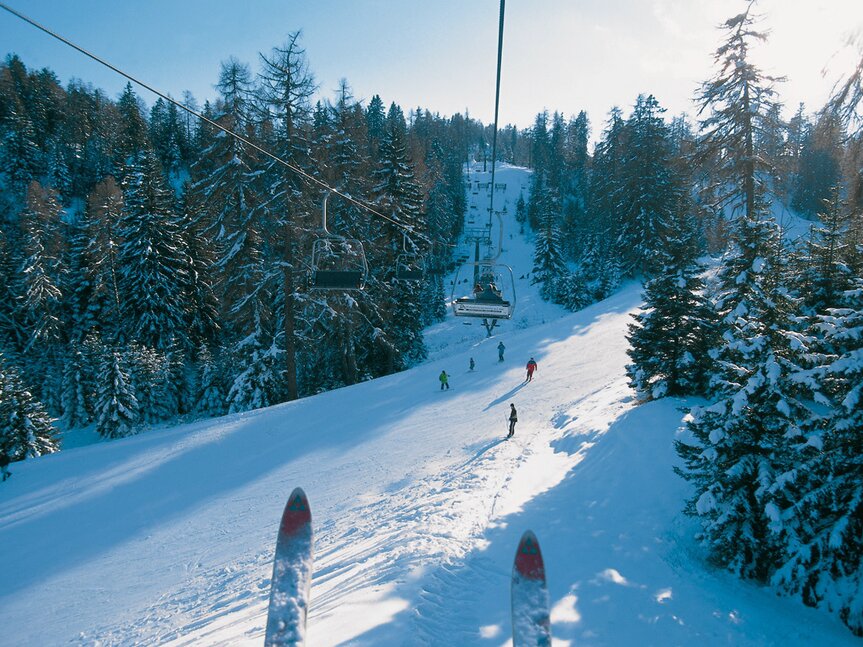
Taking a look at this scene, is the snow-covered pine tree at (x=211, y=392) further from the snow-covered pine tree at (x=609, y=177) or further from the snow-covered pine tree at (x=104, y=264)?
the snow-covered pine tree at (x=609, y=177)

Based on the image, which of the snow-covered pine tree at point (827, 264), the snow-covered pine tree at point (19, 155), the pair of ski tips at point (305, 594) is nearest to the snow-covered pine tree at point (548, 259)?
the snow-covered pine tree at point (827, 264)

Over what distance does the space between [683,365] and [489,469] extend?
6.94 metres

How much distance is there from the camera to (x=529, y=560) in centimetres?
504

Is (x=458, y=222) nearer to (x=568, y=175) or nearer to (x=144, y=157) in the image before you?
(x=568, y=175)

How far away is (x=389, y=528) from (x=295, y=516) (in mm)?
3982

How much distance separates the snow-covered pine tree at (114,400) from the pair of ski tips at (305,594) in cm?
2470

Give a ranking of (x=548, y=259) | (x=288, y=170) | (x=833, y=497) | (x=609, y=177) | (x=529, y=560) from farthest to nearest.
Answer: (x=548, y=259), (x=609, y=177), (x=288, y=170), (x=833, y=497), (x=529, y=560)

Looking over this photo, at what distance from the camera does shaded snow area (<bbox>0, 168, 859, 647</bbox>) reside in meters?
6.41

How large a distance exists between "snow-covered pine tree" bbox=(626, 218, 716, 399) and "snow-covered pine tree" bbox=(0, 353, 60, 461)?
26.9m

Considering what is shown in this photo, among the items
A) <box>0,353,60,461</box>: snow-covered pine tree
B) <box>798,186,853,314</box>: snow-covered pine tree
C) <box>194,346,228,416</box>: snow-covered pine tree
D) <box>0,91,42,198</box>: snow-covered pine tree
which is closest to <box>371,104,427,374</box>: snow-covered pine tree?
<box>194,346,228,416</box>: snow-covered pine tree

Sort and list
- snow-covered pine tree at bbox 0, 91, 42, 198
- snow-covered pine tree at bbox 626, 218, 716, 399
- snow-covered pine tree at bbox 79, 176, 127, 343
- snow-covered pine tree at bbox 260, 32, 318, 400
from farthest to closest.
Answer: snow-covered pine tree at bbox 0, 91, 42, 198 < snow-covered pine tree at bbox 79, 176, 127, 343 < snow-covered pine tree at bbox 260, 32, 318, 400 < snow-covered pine tree at bbox 626, 218, 716, 399

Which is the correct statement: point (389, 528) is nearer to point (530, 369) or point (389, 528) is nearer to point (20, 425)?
point (530, 369)

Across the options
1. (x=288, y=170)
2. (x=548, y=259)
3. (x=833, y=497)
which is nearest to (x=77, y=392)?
(x=288, y=170)

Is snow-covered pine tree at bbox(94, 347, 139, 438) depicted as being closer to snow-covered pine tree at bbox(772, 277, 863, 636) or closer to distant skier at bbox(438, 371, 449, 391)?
distant skier at bbox(438, 371, 449, 391)
